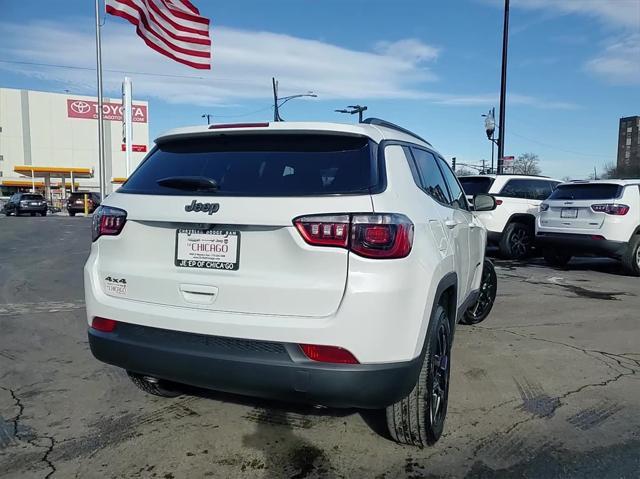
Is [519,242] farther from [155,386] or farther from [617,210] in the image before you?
[155,386]

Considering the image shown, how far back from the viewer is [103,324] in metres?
2.87

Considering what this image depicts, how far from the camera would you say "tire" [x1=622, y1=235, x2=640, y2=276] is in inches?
349

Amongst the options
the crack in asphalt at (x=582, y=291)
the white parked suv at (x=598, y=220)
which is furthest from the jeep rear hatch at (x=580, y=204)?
the crack in asphalt at (x=582, y=291)

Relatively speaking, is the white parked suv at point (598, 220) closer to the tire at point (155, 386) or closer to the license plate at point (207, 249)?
the tire at point (155, 386)

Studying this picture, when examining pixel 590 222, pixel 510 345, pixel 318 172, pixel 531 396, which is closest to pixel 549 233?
pixel 590 222

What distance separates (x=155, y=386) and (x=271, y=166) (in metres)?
1.82

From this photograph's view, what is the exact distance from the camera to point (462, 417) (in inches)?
133

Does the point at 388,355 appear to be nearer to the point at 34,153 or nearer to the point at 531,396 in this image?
the point at 531,396

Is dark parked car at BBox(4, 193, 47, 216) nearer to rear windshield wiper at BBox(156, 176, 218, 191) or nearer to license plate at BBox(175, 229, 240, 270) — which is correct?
rear windshield wiper at BBox(156, 176, 218, 191)

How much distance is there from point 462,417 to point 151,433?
1962mm

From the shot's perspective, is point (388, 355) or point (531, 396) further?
point (531, 396)

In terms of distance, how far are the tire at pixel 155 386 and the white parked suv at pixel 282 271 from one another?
693 mm

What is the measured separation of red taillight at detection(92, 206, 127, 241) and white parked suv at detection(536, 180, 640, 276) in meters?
8.36

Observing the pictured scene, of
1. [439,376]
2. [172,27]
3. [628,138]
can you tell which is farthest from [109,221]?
[628,138]
